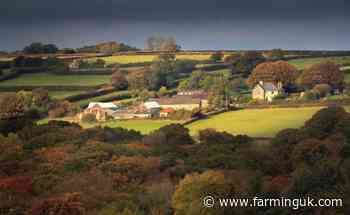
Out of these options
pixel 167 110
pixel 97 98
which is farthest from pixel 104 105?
pixel 97 98

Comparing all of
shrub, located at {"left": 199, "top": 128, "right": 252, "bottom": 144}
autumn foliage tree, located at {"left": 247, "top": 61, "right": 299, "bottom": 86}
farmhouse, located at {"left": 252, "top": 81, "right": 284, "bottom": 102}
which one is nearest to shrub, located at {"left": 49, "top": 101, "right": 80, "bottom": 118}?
farmhouse, located at {"left": 252, "top": 81, "right": 284, "bottom": 102}

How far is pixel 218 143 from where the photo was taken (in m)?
35.9

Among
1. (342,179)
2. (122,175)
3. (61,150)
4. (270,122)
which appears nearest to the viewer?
(342,179)

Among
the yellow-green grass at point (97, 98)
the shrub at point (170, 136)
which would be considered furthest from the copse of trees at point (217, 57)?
the shrub at point (170, 136)

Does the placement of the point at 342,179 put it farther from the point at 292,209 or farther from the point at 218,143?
the point at 218,143

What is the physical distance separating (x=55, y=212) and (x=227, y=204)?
404 centimetres

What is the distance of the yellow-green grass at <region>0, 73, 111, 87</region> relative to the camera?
56094 millimetres

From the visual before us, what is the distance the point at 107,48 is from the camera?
72.8 m

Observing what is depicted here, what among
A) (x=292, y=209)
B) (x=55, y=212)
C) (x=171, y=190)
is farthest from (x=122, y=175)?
(x=292, y=209)

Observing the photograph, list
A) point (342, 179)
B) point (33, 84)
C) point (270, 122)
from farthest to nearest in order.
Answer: point (33, 84) → point (270, 122) → point (342, 179)

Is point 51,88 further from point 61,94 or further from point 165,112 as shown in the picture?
point 165,112

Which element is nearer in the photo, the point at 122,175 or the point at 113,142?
the point at 122,175

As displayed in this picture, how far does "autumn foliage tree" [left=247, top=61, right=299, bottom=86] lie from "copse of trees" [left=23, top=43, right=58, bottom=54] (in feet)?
61.5

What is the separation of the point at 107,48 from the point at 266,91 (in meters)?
22.3
